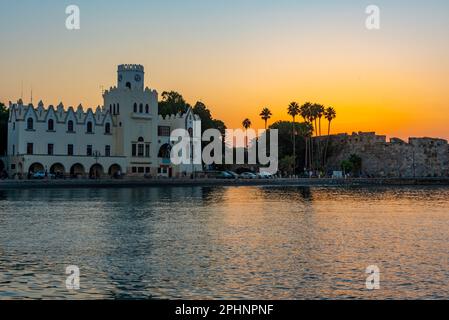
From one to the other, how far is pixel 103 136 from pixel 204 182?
15244 mm

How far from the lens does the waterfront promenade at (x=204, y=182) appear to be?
77656 millimetres

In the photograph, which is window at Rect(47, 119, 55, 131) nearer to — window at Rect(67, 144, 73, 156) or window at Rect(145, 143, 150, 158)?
window at Rect(67, 144, 73, 156)

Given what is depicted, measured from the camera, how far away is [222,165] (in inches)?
4754

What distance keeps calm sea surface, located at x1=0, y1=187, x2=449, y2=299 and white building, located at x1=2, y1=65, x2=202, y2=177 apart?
4463 cm

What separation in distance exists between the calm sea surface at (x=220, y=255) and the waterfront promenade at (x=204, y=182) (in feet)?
120

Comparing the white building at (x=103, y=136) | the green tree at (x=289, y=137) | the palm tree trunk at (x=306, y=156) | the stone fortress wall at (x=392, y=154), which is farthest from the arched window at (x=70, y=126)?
the stone fortress wall at (x=392, y=154)

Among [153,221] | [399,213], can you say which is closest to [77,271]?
[153,221]

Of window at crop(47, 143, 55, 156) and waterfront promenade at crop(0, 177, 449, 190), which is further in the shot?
window at crop(47, 143, 55, 156)

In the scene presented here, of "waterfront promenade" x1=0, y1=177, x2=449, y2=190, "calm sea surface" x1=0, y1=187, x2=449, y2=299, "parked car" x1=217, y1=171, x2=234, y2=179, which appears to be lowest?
"calm sea surface" x1=0, y1=187, x2=449, y2=299

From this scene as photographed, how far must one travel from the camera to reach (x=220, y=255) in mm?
23938

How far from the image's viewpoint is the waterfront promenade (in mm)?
77656

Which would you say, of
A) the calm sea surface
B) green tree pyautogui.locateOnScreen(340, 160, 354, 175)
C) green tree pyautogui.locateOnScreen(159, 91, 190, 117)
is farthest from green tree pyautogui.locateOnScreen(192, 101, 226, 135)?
the calm sea surface

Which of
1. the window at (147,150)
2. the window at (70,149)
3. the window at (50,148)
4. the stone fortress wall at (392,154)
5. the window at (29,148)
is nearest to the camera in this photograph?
the window at (29,148)

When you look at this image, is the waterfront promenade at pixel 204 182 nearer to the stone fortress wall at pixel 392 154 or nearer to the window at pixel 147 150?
the window at pixel 147 150
